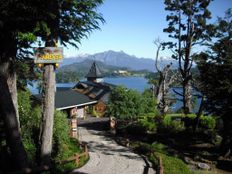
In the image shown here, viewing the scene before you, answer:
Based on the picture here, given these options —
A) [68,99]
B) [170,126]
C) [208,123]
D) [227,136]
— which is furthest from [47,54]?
[68,99]

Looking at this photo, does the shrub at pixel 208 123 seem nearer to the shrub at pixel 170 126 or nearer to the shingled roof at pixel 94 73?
the shrub at pixel 170 126

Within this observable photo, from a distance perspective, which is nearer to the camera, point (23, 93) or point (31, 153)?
point (31, 153)

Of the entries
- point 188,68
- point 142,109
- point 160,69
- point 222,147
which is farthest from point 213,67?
point 160,69

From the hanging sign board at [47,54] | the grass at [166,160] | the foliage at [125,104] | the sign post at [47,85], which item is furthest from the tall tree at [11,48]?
the foliage at [125,104]

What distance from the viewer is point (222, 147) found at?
Answer: 909 inches

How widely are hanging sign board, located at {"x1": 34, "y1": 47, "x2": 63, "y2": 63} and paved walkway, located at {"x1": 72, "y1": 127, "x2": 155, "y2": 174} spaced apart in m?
6.59

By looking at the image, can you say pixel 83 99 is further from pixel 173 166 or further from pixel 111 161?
pixel 173 166

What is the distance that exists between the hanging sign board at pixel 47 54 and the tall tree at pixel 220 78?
13.3 m

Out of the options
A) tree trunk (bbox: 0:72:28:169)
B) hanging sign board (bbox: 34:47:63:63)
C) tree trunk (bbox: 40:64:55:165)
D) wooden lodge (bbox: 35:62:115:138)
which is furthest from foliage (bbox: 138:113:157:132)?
tree trunk (bbox: 0:72:28:169)

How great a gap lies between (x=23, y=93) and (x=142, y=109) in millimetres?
15980

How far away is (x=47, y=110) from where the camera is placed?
12.9 meters

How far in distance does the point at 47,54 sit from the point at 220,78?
14.3m

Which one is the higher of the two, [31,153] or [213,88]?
[213,88]

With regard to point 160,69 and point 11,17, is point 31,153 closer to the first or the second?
point 11,17
